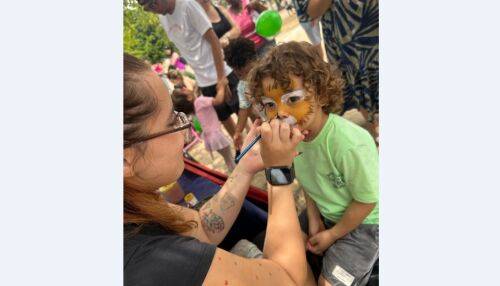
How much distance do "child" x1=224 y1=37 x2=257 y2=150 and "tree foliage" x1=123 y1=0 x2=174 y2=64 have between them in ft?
0.55

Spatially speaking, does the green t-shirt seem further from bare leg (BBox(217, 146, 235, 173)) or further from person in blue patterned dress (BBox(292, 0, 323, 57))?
bare leg (BBox(217, 146, 235, 173))

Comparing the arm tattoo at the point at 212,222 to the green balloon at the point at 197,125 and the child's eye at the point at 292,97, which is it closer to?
the child's eye at the point at 292,97

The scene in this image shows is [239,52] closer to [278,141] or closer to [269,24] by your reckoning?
[269,24]

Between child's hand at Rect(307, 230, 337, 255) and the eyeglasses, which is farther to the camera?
child's hand at Rect(307, 230, 337, 255)

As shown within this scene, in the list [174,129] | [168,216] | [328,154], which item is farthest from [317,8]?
[168,216]

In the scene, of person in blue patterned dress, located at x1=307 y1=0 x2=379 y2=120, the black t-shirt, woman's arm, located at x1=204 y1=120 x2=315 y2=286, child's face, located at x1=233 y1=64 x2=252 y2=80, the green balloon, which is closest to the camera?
the black t-shirt

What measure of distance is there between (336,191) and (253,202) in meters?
0.28

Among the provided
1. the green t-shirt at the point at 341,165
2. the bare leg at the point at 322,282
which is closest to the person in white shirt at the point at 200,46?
the green t-shirt at the point at 341,165

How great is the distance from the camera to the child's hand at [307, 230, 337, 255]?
2.32ft

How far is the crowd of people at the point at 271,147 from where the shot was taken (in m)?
0.41

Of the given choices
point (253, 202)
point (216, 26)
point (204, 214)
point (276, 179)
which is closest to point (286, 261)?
point (276, 179)

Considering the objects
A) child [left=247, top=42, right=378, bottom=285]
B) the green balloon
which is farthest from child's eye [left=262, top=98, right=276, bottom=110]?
the green balloon

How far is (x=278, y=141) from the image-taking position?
52 centimetres

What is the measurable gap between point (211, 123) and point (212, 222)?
51 centimetres
